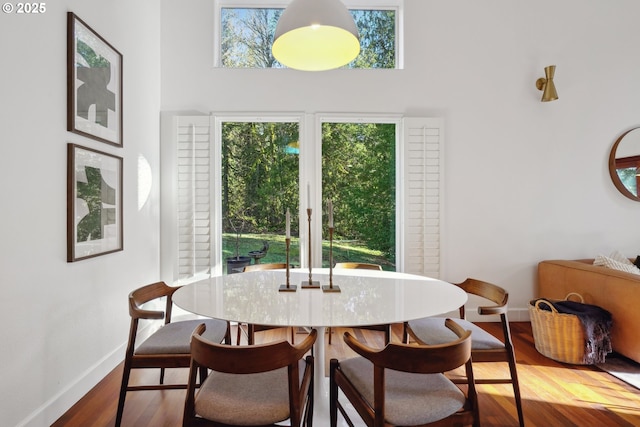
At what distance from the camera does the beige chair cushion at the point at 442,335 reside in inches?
69.8

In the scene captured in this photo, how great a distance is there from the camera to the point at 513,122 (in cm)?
338

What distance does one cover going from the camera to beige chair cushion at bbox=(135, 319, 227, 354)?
1692 millimetres

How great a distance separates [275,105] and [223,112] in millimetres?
507

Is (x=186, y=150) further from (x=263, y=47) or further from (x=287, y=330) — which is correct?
(x=287, y=330)

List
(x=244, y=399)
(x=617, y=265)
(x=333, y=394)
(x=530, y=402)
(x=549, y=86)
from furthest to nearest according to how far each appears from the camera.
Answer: (x=549, y=86) → (x=617, y=265) → (x=530, y=402) → (x=333, y=394) → (x=244, y=399)

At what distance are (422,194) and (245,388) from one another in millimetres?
2544

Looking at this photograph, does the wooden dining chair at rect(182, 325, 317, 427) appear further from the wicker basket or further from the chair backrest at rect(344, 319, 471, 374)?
the wicker basket

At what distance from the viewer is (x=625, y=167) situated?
3449mm

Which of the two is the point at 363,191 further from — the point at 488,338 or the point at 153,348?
the point at 153,348

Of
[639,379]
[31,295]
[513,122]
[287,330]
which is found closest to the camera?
[31,295]

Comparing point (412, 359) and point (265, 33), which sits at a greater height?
point (265, 33)

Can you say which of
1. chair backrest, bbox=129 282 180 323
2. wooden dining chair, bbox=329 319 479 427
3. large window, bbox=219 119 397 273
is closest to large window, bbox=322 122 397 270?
large window, bbox=219 119 397 273

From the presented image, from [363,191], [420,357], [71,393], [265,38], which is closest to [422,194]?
[363,191]

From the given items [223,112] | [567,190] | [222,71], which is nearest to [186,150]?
[223,112]
